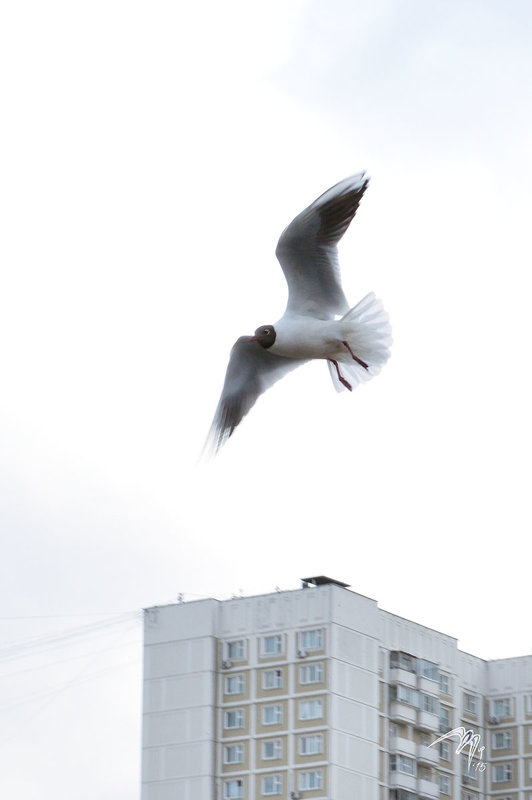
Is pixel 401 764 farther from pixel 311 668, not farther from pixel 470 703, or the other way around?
pixel 470 703

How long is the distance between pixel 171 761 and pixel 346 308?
135ft

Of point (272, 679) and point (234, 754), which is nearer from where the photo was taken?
point (234, 754)

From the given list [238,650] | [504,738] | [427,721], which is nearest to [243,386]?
[238,650]

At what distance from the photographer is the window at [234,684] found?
6297 cm

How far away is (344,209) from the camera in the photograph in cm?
2277

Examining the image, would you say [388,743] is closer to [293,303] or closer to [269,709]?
[269,709]

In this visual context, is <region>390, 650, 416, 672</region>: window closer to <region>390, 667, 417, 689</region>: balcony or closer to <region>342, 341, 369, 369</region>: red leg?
<region>390, 667, 417, 689</region>: balcony

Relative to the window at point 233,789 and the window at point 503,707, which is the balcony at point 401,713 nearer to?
the window at point 233,789

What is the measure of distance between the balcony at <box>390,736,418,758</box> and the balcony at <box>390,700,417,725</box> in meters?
0.59

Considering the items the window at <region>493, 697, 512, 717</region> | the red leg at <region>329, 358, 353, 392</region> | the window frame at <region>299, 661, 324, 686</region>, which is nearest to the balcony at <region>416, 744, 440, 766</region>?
the window frame at <region>299, 661, 324, 686</region>

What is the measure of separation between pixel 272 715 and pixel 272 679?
115cm

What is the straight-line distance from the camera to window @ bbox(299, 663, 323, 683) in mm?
60469

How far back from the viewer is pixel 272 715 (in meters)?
61.8

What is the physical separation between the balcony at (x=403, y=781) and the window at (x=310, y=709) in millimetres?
3487
